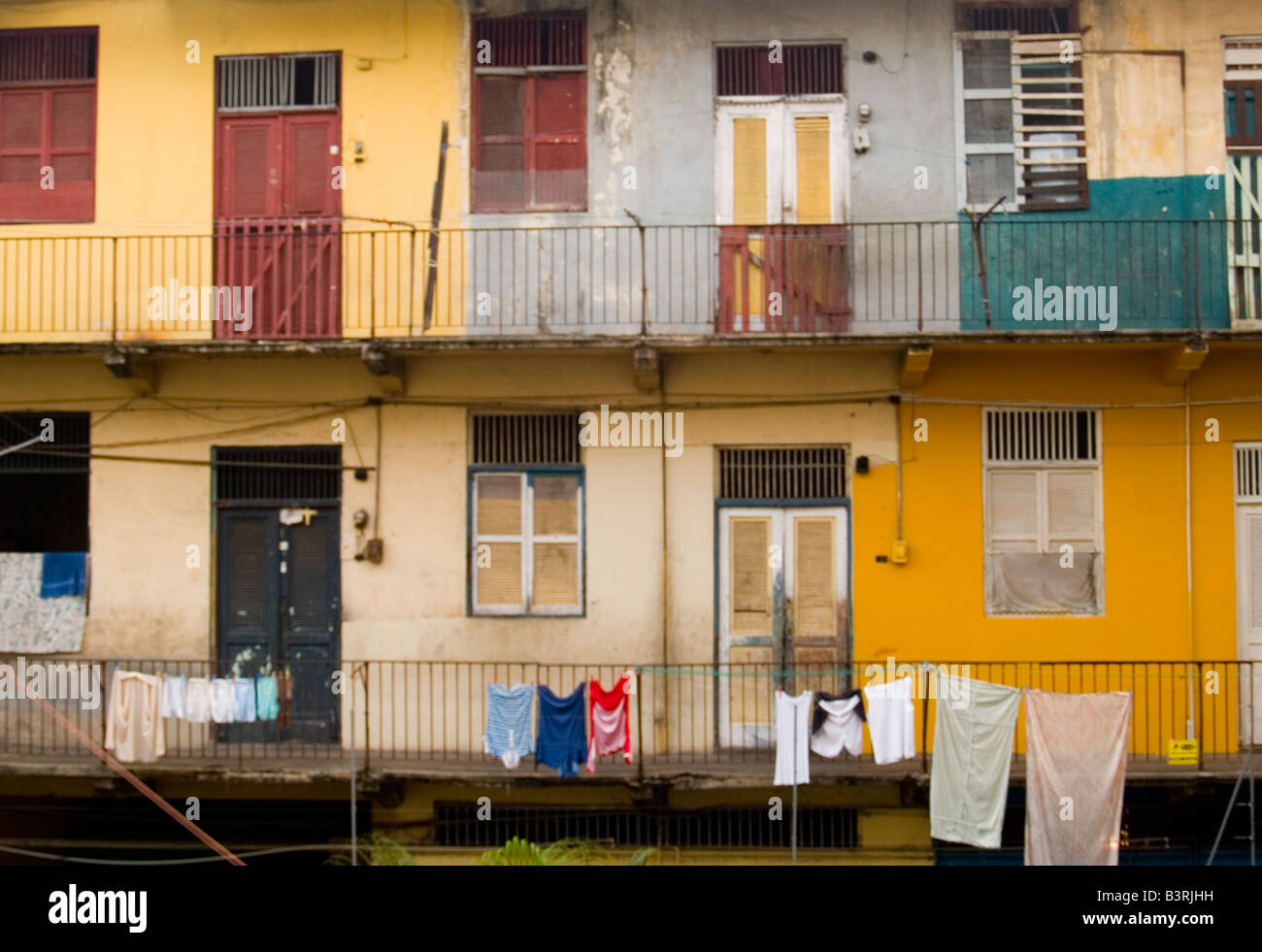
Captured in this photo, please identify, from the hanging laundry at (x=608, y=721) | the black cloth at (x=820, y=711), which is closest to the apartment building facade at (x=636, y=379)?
the hanging laundry at (x=608, y=721)

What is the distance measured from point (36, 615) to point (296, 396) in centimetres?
358

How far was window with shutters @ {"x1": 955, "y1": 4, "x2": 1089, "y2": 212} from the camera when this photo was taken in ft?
42.3

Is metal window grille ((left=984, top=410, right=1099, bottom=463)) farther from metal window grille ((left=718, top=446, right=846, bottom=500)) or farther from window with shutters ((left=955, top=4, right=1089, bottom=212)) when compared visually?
window with shutters ((left=955, top=4, right=1089, bottom=212))

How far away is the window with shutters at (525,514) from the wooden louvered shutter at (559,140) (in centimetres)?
233

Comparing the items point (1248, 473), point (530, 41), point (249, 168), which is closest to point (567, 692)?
point (249, 168)

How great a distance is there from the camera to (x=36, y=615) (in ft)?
43.7

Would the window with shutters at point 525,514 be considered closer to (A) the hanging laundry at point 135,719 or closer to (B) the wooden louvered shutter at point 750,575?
(B) the wooden louvered shutter at point 750,575

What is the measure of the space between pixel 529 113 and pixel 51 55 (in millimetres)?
5189

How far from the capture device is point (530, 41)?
13.2m

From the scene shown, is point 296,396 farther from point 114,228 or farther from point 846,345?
point 846,345

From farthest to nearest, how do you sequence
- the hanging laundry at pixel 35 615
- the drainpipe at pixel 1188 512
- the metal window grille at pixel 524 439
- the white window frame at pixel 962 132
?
1. the hanging laundry at pixel 35 615
2. the metal window grille at pixel 524 439
3. the white window frame at pixel 962 132
4. the drainpipe at pixel 1188 512

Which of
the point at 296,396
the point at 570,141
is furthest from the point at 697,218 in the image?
the point at 296,396

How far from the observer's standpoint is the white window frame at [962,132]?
12.9m

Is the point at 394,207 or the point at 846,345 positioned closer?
the point at 846,345
